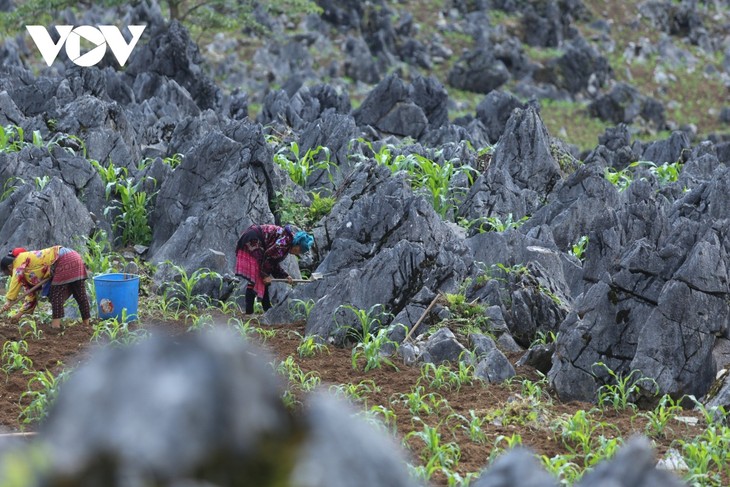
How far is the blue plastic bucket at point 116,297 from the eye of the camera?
36.9 ft

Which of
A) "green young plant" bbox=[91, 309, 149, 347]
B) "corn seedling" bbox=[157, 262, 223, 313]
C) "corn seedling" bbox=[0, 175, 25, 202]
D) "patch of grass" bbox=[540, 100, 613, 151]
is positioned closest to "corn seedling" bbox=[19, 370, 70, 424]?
"green young plant" bbox=[91, 309, 149, 347]

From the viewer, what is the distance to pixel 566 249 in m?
14.6

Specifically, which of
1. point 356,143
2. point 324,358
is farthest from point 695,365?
point 356,143

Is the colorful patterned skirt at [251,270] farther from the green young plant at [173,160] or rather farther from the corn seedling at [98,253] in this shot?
the green young plant at [173,160]

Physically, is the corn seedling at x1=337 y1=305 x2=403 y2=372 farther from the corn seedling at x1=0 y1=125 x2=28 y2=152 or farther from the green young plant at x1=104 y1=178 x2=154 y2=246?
the corn seedling at x1=0 y1=125 x2=28 y2=152

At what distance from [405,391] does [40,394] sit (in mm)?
3075

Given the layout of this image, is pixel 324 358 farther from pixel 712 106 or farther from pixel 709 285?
pixel 712 106

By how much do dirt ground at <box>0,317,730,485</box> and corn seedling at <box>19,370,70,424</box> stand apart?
0.06m

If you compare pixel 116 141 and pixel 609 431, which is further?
pixel 116 141

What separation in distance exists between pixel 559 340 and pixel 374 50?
32129 mm

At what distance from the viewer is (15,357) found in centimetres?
949

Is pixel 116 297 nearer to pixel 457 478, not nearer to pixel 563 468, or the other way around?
pixel 457 478

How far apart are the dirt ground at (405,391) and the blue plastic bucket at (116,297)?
0.31 meters

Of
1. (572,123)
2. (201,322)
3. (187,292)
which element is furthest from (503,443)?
(572,123)
